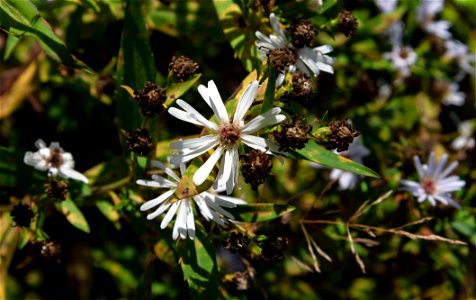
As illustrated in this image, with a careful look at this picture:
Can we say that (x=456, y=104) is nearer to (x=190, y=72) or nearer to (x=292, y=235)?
(x=292, y=235)

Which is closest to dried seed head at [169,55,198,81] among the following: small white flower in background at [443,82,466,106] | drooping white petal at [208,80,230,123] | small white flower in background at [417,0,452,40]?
drooping white petal at [208,80,230,123]

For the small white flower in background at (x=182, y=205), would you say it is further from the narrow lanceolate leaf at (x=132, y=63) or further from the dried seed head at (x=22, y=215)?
the dried seed head at (x=22, y=215)

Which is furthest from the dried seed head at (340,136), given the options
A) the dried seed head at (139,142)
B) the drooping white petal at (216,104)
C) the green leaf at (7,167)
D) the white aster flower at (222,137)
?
the green leaf at (7,167)

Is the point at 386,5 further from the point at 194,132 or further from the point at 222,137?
the point at 222,137

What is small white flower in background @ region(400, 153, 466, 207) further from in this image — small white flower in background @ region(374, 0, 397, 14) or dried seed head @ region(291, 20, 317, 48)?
small white flower in background @ region(374, 0, 397, 14)

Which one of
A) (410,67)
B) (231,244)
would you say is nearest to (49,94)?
(231,244)

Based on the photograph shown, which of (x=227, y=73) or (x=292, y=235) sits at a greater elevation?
(x=227, y=73)
